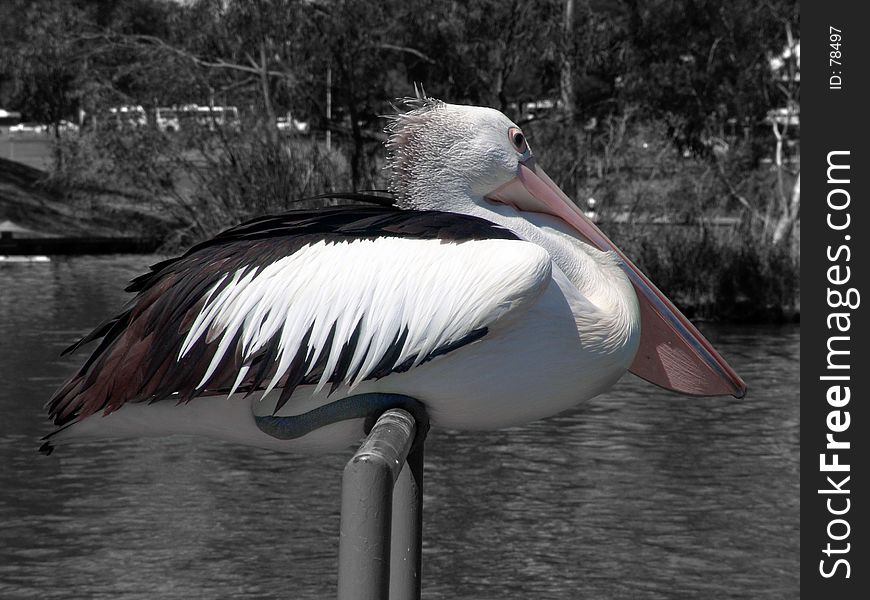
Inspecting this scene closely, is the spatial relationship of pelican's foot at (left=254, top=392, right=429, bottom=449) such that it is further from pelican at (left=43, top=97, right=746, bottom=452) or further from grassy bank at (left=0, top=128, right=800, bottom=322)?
grassy bank at (left=0, top=128, right=800, bottom=322)

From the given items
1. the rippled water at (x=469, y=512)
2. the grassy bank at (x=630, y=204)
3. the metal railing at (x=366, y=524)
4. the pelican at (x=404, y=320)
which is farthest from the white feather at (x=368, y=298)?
the grassy bank at (x=630, y=204)

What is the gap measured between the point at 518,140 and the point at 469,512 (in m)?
6.65

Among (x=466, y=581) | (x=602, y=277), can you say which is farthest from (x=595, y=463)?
(x=602, y=277)

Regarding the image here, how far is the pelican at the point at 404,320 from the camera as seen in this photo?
192 centimetres

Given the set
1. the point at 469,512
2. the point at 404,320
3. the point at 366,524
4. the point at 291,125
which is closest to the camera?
the point at 366,524

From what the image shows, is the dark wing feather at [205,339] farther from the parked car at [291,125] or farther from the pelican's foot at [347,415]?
the parked car at [291,125]

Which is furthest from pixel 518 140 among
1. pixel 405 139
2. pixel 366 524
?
pixel 366 524

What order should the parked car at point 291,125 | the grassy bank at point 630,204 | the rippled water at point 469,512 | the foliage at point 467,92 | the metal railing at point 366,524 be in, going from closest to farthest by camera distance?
the metal railing at point 366,524, the rippled water at point 469,512, the grassy bank at point 630,204, the parked car at point 291,125, the foliage at point 467,92

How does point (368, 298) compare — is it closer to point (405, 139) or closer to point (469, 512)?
point (405, 139)

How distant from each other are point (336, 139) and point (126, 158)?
285 centimetres

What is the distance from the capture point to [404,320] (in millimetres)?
2018

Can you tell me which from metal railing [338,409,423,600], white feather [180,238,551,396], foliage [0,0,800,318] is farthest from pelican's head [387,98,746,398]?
foliage [0,0,800,318]

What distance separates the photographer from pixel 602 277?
2129 mm

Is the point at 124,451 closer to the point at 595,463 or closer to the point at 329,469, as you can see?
the point at 329,469
